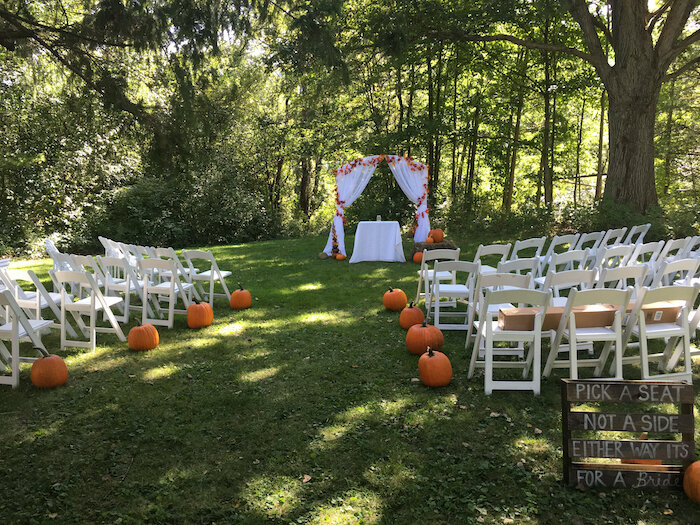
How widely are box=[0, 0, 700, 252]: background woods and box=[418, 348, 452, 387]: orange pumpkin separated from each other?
177 inches

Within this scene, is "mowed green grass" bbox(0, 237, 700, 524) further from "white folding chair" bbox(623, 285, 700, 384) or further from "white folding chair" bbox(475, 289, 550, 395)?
"white folding chair" bbox(623, 285, 700, 384)

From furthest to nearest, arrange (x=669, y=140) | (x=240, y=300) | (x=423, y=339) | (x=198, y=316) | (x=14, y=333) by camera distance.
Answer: (x=669, y=140)
(x=240, y=300)
(x=198, y=316)
(x=423, y=339)
(x=14, y=333)

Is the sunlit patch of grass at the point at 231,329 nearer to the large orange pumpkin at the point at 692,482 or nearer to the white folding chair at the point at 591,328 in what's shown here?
the white folding chair at the point at 591,328

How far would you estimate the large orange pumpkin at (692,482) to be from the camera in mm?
2809

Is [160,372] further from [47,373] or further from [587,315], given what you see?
[587,315]

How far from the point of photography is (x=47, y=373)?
443 centimetres

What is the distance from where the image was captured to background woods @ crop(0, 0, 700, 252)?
23.0 ft

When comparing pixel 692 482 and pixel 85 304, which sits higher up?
pixel 85 304

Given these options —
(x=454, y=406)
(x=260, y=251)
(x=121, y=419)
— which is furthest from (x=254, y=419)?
(x=260, y=251)

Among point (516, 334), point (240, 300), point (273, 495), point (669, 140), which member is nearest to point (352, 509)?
point (273, 495)

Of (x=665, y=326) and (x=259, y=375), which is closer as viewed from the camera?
(x=665, y=326)

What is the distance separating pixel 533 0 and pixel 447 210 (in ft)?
19.2

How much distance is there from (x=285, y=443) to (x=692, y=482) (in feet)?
8.11

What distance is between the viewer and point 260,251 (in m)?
13.6
